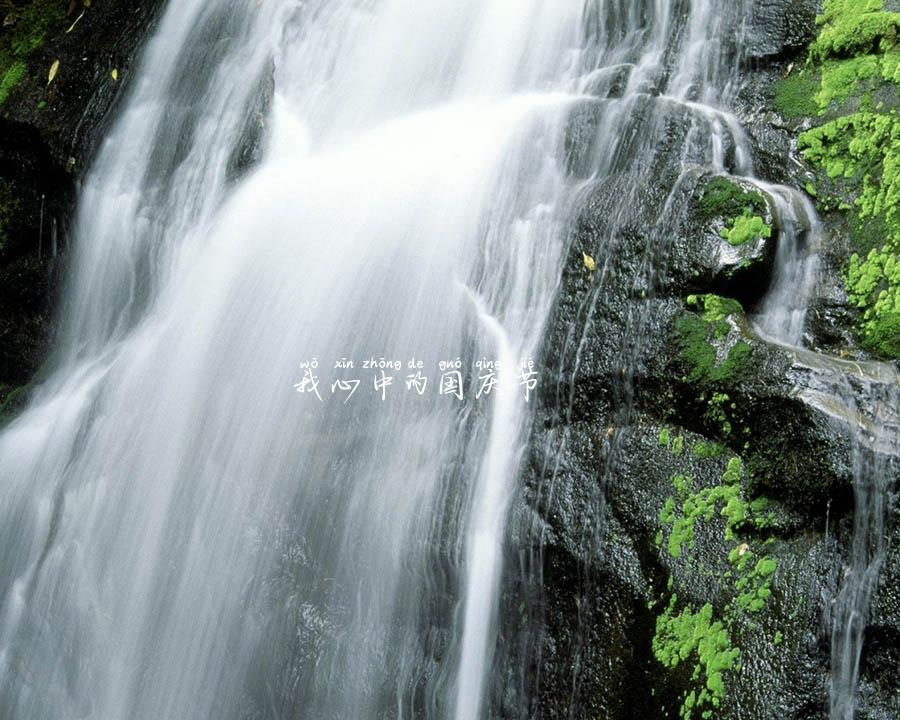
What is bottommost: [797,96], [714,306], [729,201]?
[714,306]

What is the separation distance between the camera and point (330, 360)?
5.04 meters

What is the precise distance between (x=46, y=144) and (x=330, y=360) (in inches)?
152

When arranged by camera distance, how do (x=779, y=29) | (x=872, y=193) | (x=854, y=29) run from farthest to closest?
(x=779, y=29) → (x=854, y=29) → (x=872, y=193)

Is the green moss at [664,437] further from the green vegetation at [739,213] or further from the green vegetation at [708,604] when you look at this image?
the green vegetation at [739,213]

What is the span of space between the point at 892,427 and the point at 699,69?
310 cm

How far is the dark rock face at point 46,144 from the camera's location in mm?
7043

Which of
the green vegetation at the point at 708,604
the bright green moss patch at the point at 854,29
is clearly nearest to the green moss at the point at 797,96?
the bright green moss patch at the point at 854,29

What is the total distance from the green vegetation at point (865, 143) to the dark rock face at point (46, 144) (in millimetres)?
5268

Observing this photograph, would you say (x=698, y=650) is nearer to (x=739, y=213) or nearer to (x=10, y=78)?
(x=739, y=213)

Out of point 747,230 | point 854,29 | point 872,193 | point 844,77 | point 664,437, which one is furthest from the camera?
point 854,29

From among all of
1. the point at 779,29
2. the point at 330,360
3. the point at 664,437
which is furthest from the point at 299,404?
the point at 779,29

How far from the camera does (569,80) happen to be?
609 centimetres

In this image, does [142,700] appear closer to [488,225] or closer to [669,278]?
[488,225]

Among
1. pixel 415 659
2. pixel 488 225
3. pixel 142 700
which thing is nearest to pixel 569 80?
pixel 488 225
